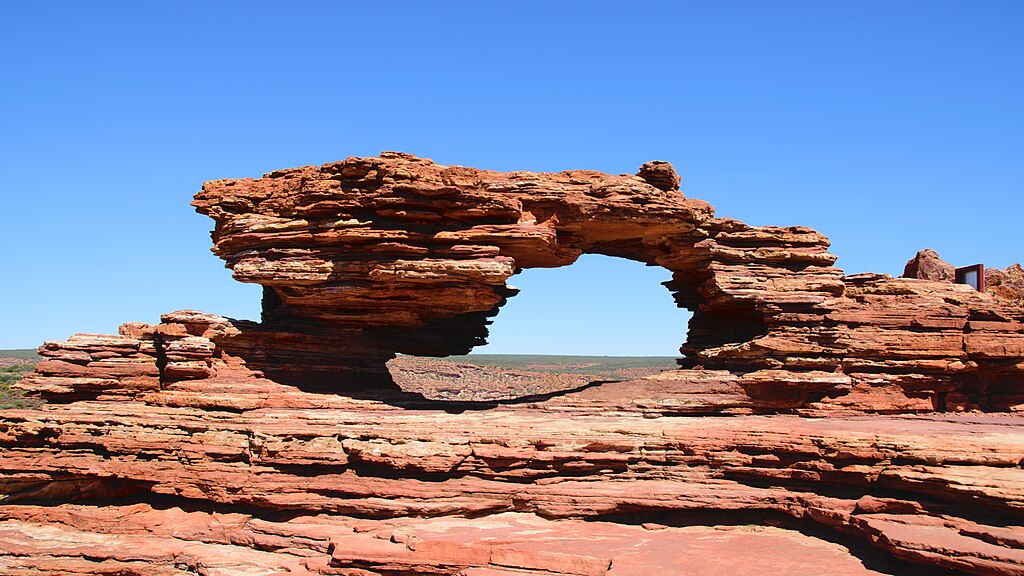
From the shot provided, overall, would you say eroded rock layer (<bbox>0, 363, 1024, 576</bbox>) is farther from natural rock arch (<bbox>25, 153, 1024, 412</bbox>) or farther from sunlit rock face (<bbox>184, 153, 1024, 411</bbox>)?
sunlit rock face (<bbox>184, 153, 1024, 411</bbox>)

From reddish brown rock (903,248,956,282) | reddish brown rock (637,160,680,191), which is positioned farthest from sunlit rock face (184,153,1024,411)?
reddish brown rock (903,248,956,282)

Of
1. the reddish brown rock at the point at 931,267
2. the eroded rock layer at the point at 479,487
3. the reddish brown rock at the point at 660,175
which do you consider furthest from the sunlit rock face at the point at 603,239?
the reddish brown rock at the point at 931,267

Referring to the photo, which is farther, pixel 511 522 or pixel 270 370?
pixel 270 370

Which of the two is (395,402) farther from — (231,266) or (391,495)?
(231,266)

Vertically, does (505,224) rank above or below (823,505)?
above

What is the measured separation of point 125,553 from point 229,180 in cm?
1067

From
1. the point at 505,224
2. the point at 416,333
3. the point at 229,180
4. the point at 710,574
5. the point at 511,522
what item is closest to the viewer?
the point at 710,574

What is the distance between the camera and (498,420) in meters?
19.9

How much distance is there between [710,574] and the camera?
14781 mm

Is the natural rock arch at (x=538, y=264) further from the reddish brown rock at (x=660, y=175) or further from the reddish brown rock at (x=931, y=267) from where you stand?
the reddish brown rock at (x=931, y=267)

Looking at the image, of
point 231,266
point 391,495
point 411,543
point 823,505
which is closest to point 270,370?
point 231,266

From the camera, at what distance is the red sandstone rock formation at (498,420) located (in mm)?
16312

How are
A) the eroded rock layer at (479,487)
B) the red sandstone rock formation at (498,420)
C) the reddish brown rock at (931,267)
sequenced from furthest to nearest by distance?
the reddish brown rock at (931,267), the red sandstone rock formation at (498,420), the eroded rock layer at (479,487)

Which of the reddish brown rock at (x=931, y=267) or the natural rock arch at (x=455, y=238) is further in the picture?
the reddish brown rock at (x=931, y=267)
